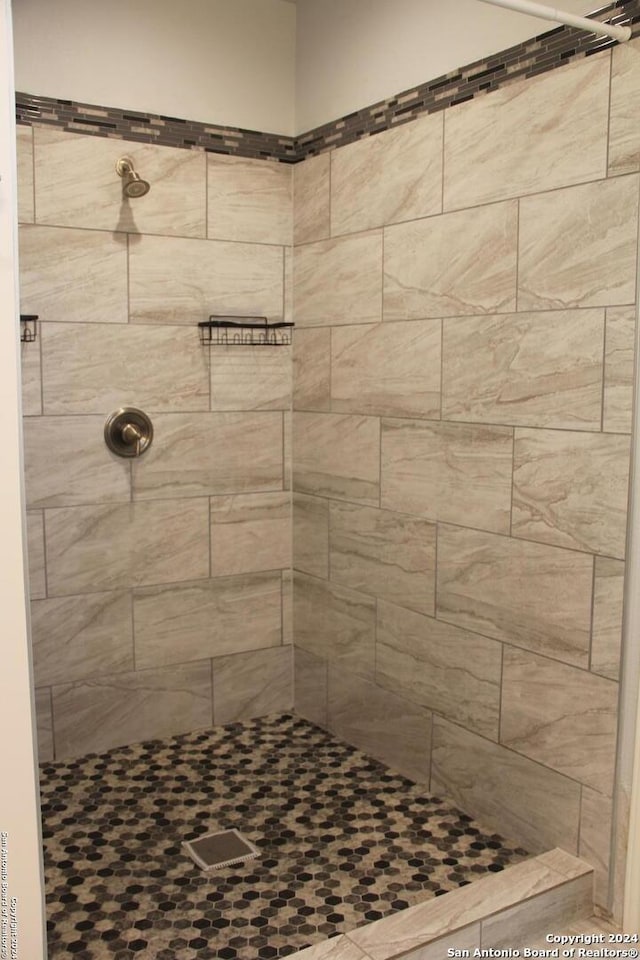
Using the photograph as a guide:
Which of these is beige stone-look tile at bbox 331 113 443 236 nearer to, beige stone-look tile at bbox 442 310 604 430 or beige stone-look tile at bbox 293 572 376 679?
beige stone-look tile at bbox 442 310 604 430

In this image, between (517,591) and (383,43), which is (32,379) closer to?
(383,43)

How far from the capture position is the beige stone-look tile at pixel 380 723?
9.54 ft

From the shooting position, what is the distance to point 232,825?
266 centimetres

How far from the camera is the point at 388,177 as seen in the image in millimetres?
2885

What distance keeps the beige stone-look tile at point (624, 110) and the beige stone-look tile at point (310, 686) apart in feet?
6.56

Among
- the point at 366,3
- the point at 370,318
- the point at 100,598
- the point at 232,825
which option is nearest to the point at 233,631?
the point at 100,598

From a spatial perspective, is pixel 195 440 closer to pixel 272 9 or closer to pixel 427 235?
pixel 427 235

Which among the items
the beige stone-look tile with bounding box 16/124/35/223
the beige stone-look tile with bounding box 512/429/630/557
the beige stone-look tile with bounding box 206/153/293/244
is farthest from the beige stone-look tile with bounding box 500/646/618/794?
the beige stone-look tile with bounding box 16/124/35/223

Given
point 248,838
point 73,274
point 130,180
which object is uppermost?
point 130,180

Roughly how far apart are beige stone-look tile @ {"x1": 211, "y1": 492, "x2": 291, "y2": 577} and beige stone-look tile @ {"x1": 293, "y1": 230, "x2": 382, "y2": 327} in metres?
0.69

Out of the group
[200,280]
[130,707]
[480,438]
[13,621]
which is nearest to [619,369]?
[480,438]

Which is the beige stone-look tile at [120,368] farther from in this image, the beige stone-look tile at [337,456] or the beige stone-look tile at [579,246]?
the beige stone-look tile at [579,246]

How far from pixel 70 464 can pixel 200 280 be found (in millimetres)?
797

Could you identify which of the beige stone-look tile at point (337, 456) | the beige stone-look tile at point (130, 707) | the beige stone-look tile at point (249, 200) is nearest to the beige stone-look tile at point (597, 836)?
the beige stone-look tile at point (337, 456)
